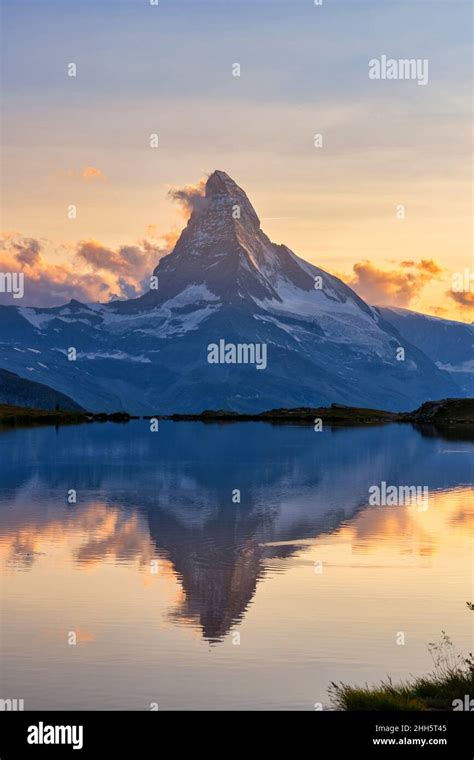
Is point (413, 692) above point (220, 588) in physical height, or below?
below

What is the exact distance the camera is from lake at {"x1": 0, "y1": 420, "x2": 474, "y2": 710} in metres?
40.1

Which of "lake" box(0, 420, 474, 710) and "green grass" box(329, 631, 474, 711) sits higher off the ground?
"lake" box(0, 420, 474, 710)

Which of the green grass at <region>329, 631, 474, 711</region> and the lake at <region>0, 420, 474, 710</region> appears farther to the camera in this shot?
the lake at <region>0, 420, 474, 710</region>

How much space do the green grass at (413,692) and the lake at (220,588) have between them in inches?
38.7

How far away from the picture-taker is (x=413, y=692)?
121 ft

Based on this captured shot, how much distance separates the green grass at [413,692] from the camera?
35156 mm

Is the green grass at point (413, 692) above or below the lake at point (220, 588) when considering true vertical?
below

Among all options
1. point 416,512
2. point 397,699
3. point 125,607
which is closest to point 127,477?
point 416,512

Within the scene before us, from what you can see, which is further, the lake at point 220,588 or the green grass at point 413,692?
the lake at point 220,588

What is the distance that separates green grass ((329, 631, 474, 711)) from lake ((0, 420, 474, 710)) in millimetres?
983

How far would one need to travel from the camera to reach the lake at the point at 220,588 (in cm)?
4012

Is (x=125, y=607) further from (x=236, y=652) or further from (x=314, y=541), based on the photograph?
(x=314, y=541)

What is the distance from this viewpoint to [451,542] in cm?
7388

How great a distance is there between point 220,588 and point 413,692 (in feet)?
68.2
